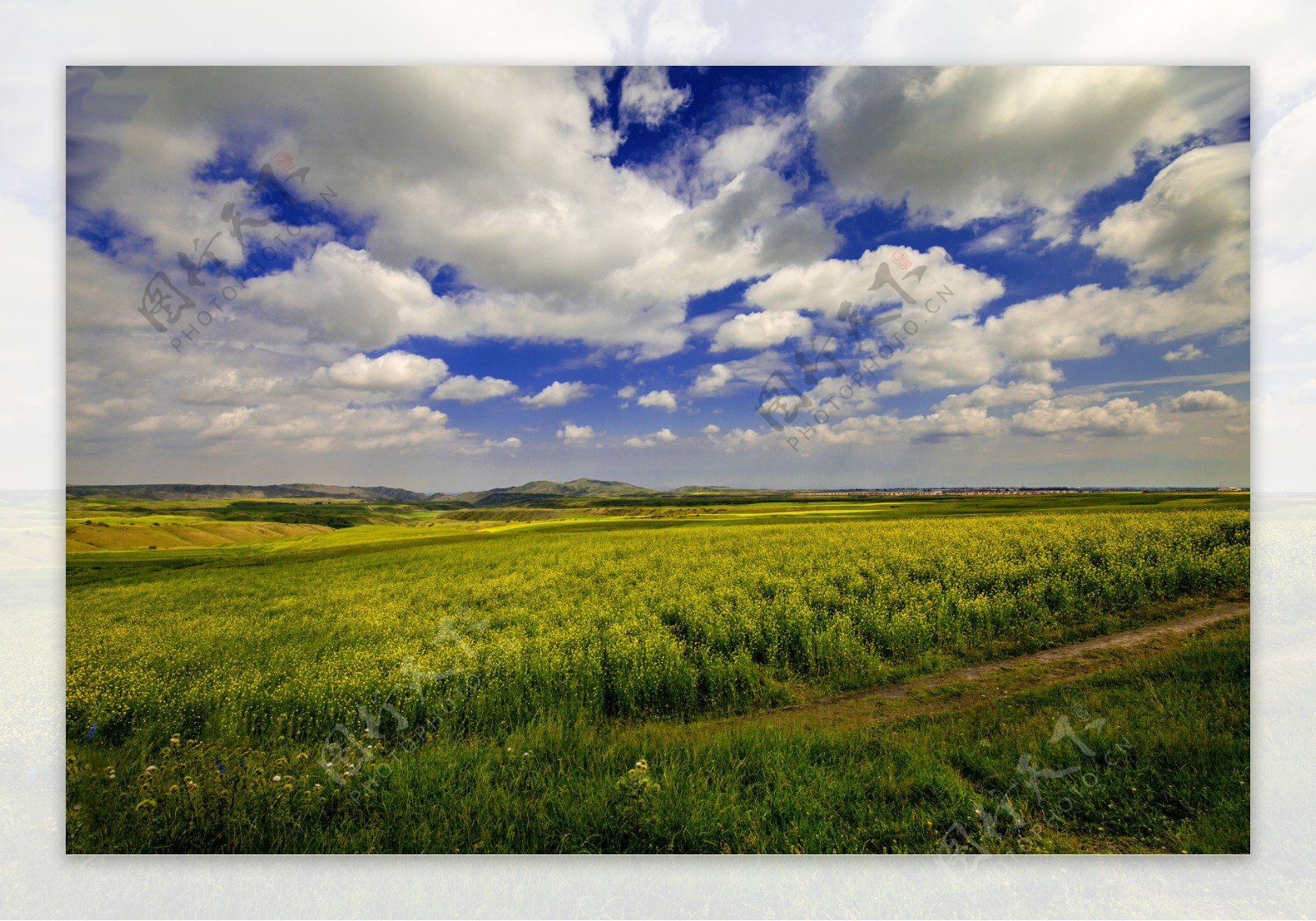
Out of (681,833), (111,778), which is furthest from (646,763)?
(111,778)

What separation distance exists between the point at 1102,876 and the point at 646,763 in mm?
3355

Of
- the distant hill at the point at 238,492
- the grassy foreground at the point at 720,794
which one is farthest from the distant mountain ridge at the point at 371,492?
the grassy foreground at the point at 720,794

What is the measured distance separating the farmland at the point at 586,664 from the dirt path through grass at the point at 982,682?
12cm

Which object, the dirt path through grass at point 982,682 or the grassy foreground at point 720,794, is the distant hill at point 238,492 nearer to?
the grassy foreground at point 720,794

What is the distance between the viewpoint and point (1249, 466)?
478 centimetres

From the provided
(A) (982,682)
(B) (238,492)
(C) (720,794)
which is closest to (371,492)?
(B) (238,492)

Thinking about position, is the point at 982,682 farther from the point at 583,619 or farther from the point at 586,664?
the point at 583,619

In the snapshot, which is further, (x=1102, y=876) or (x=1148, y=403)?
(x=1148, y=403)

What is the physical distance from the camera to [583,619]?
5.38 meters

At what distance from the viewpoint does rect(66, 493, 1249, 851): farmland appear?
12.1 feet

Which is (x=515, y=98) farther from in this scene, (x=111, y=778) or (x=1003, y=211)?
(x=111, y=778)

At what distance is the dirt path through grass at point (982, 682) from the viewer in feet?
14.5

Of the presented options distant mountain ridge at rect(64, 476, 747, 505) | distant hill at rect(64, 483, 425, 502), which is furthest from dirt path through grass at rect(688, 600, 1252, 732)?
distant hill at rect(64, 483, 425, 502)

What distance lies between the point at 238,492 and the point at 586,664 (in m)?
4.23
